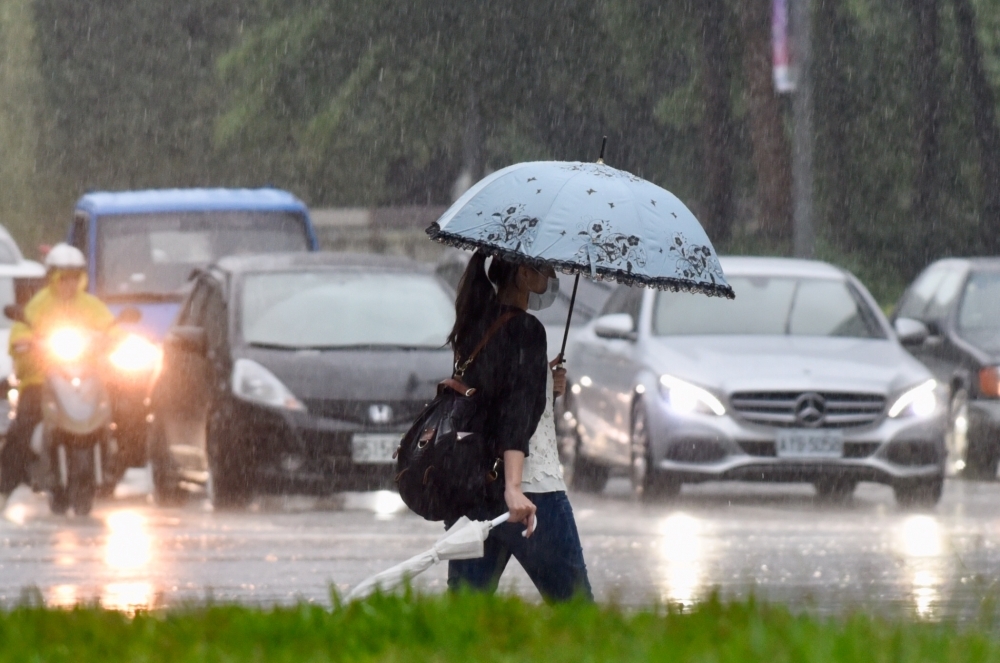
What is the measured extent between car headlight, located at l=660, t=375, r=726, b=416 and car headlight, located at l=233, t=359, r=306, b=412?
2218mm

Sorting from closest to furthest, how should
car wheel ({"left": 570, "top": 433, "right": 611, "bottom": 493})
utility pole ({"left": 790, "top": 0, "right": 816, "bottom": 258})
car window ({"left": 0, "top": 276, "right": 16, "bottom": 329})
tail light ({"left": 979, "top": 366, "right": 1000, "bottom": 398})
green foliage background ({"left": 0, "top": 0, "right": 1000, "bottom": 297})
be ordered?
1. car wheel ({"left": 570, "top": 433, "right": 611, "bottom": 493})
2. tail light ({"left": 979, "top": 366, "right": 1000, "bottom": 398})
3. car window ({"left": 0, "top": 276, "right": 16, "bottom": 329})
4. utility pole ({"left": 790, "top": 0, "right": 816, "bottom": 258})
5. green foliage background ({"left": 0, "top": 0, "right": 1000, "bottom": 297})

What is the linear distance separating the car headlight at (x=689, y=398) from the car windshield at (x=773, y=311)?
967 mm

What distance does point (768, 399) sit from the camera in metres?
15.4

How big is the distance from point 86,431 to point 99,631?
894cm

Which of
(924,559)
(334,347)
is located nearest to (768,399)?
(334,347)

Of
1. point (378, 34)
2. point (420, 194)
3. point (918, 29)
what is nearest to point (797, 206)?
point (918, 29)

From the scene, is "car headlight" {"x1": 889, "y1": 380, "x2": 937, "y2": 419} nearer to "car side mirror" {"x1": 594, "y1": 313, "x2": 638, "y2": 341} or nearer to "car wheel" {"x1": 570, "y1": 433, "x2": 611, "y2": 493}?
"car side mirror" {"x1": 594, "y1": 313, "x2": 638, "y2": 341}

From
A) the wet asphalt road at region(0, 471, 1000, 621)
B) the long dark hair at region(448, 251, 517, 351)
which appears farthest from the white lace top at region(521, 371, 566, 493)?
the wet asphalt road at region(0, 471, 1000, 621)

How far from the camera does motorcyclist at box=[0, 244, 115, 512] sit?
15.7 metres

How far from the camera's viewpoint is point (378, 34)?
44656 millimetres

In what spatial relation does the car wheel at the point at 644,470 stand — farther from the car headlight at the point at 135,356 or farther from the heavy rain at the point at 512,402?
the car headlight at the point at 135,356

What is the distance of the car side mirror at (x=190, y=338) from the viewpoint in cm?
1583

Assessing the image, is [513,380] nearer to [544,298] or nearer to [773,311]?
[544,298]

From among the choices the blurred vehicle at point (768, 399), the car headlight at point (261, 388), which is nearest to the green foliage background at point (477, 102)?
the blurred vehicle at point (768, 399)
